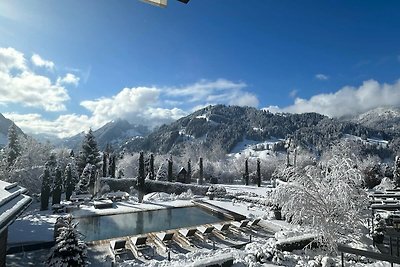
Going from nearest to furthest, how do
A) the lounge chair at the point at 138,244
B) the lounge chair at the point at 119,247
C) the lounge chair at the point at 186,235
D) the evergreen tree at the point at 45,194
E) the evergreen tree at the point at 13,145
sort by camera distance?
the lounge chair at the point at 119,247
the lounge chair at the point at 138,244
the lounge chair at the point at 186,235
the evergreen tree at the point at 45,194
the evergreen tree at the point at 13,145

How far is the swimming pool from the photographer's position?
18.8m

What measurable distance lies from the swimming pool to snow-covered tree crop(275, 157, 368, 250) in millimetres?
9634

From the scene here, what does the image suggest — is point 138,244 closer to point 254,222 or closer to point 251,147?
point 254,222

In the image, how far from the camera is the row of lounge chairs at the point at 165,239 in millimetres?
15016

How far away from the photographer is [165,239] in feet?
54.9

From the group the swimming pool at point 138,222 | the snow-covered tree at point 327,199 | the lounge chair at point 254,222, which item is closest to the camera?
the snow-covered tree at point 327,199

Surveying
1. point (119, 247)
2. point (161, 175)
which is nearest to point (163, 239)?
point (119, 247)

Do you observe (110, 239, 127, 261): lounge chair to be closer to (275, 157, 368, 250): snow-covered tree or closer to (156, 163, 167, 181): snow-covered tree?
(275, 157, 368, 250): snow-covered tree

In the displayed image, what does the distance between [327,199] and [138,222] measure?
13.7 m

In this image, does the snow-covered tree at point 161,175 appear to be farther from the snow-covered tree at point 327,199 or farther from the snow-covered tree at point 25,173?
the snow-covered tree at point 327,199

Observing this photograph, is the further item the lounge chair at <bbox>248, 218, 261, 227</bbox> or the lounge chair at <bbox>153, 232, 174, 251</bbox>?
the lounge chair at <bbox>248, 218, 261, 227</bbox>

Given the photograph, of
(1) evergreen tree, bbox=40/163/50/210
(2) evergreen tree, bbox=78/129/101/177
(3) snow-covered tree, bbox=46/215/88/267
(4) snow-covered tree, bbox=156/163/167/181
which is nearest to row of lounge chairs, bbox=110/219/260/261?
(3) snow-covered tree, bbox=46/215/88/267

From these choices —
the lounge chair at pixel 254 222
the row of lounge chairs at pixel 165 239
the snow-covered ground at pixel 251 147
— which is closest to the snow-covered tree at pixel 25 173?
the row of lounge chairs at pixel 165 239

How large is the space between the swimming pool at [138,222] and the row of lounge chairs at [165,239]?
1.93m
